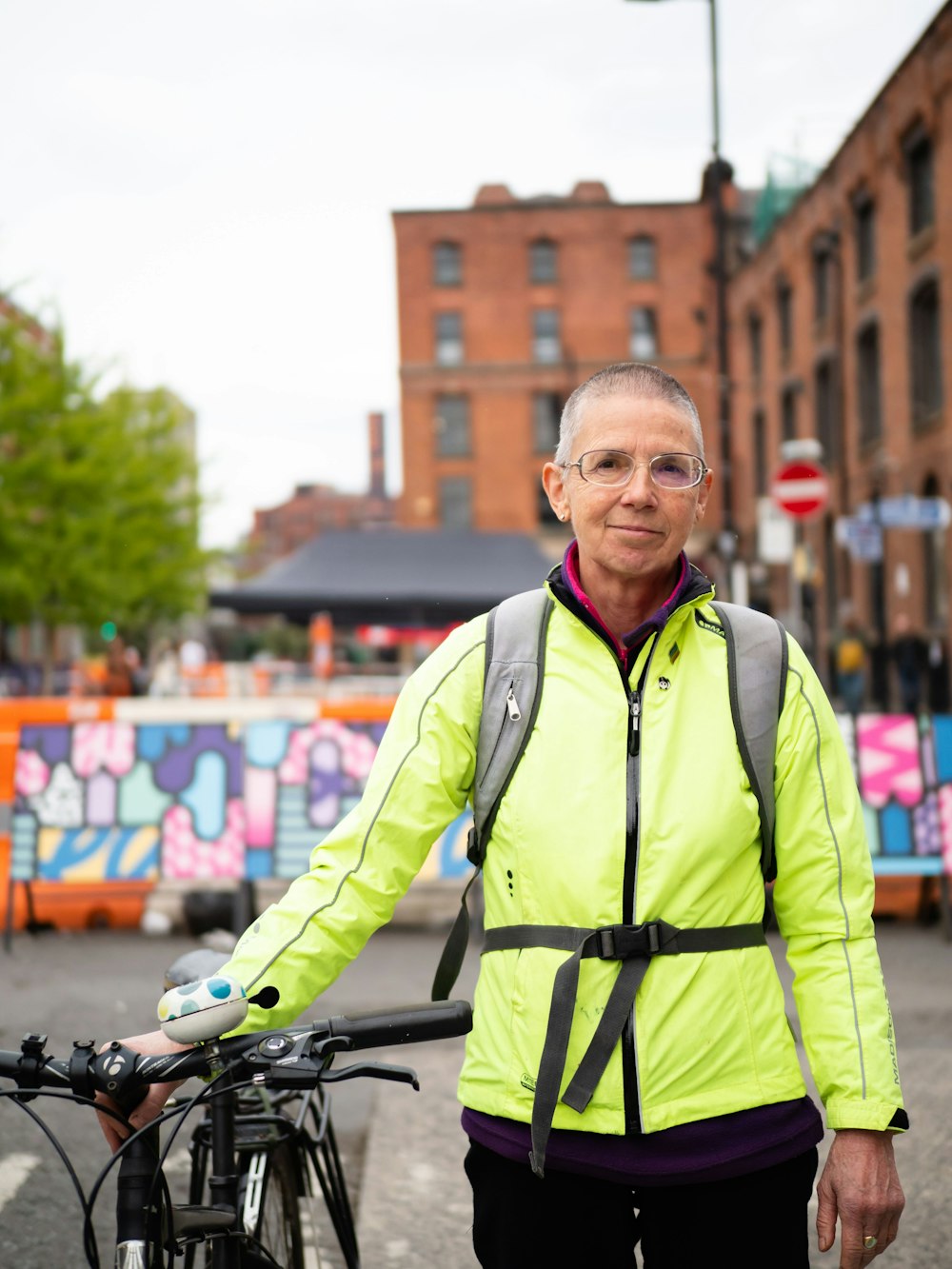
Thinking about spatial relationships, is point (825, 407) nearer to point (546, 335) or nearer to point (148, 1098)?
point (546, 335)

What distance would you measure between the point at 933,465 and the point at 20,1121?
2385cm

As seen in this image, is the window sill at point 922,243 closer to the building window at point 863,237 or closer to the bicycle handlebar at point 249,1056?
the building window at point 863,237

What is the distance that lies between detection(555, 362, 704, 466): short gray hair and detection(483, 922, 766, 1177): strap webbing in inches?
31.0

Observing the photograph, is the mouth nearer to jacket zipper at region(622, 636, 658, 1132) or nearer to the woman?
the woman

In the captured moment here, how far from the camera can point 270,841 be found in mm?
8734

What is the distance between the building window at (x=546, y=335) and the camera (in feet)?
197

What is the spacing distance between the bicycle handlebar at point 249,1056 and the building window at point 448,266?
5997cm

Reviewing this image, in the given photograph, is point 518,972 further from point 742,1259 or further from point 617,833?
point 742,1259

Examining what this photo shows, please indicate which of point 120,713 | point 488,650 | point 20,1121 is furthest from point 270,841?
point 488,650

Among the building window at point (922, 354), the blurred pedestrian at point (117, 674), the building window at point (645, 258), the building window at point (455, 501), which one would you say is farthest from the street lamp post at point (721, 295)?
the building window at point (645, 258)

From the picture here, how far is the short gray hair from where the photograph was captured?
2295 mm

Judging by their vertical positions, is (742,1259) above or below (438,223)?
below

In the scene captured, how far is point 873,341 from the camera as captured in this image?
101ft

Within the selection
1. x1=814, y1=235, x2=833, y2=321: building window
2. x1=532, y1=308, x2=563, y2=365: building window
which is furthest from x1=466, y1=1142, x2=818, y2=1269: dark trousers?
x1=532, y1=308, x2=563, y2=365: building window
